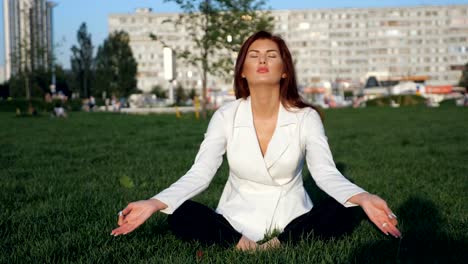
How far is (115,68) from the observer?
267ft

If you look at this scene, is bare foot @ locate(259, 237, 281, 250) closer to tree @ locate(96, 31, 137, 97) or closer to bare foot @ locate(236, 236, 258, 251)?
bare foot @ locate(236, 236, 258, 251)

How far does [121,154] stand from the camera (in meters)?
10.6

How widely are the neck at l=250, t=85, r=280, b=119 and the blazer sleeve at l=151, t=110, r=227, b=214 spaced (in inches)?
9.6

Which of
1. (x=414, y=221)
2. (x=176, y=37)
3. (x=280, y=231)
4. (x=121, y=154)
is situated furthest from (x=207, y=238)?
(x=176, y=37)

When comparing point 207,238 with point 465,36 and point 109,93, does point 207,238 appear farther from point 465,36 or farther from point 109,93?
point 465,36

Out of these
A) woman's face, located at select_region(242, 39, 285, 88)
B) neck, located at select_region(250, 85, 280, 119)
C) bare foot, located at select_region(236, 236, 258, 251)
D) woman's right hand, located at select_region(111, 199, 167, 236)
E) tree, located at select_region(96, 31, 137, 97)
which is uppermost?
tree, located at select_region(96, 31, 137, 97)

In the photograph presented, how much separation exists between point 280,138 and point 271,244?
2.25 feet

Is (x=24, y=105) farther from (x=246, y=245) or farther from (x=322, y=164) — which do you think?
(x=322, y=164)

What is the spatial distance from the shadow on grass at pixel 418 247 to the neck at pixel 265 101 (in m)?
1.06

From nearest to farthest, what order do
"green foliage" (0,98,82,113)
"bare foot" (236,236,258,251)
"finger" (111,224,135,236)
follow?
"finger" (111,224,135,236)
"bare foot" (236,236,258,251)
"green foliage" (0,98,82,113)

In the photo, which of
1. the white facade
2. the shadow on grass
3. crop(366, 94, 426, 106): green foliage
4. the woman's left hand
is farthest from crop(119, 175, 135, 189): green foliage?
the white facade

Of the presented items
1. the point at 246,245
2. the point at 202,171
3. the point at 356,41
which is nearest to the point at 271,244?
the point at 246,245

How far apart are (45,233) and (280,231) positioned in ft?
5.76

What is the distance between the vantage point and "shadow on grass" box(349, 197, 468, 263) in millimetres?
3443
